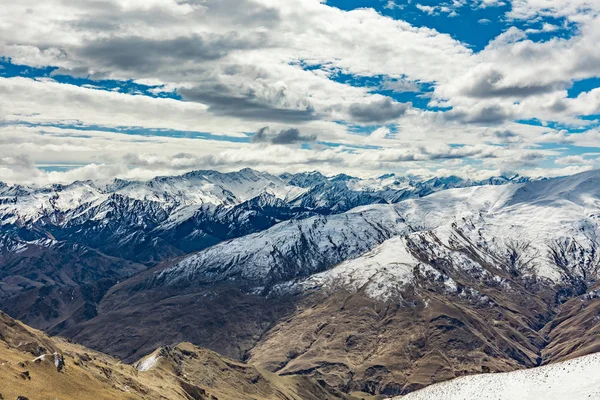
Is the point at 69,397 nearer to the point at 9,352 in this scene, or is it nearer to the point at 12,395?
the point at 12,395

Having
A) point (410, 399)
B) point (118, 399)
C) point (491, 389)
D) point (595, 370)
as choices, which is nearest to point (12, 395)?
point (118, 399)

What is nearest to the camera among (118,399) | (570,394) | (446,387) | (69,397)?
(570,394)

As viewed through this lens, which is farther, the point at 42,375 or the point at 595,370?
the point at 42,375

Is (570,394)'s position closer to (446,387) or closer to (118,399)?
(446,387)

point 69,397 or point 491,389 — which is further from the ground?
point 491,389

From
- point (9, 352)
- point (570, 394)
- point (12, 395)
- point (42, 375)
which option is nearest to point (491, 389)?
point (570, 394)

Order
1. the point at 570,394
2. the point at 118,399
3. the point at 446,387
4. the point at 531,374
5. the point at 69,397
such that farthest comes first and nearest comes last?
1. the point at 118,399
2. the point at 69,397
3. the point at 446,387
4. the point at 531,374
5. the point at 570,394

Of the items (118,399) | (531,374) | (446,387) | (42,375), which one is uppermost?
(531,374)
